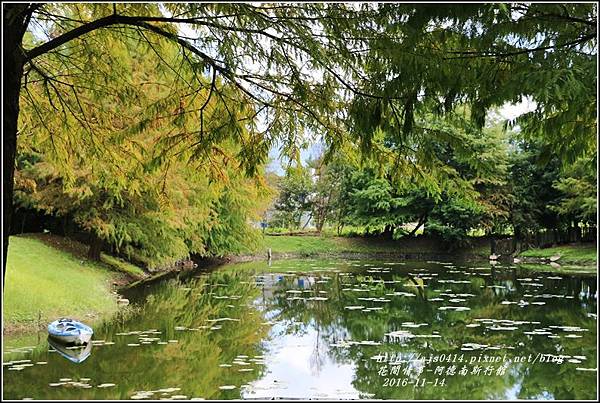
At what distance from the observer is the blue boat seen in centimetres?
855

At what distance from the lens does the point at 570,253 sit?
29.3 meters

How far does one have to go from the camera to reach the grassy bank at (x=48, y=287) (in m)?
10.1

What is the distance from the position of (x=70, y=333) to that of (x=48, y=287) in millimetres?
3580

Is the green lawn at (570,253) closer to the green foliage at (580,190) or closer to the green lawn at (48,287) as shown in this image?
the green foliage at (580,190)

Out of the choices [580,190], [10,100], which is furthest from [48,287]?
[580,190]

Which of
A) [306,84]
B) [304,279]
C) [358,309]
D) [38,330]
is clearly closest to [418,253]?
[304,279]

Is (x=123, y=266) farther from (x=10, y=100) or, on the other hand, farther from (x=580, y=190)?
(x=580, y=190)

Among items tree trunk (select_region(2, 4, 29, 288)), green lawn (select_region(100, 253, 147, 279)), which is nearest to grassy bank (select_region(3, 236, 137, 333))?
green lawn (select_region(100, 253, 147, 279))

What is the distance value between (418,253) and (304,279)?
16.8m

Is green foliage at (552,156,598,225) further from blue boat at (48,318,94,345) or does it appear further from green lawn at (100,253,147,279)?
blue boat at (48,318,94,345)

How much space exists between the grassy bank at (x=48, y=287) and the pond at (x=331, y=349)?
2.63 ft

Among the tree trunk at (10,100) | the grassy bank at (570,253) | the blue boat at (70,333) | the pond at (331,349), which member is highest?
the tree trunk at (10,100)

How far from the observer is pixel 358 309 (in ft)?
43.9

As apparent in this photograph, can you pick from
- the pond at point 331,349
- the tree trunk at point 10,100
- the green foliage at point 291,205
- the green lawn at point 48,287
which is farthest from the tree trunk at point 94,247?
the green foliage at point 291,205
